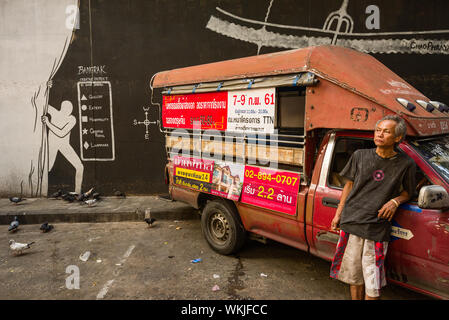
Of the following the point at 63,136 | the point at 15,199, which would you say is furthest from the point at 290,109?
the point at 15,199

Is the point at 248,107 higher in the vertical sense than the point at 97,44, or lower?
lower

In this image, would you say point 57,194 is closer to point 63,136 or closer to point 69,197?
point 69,197

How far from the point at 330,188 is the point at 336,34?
5.02 metres

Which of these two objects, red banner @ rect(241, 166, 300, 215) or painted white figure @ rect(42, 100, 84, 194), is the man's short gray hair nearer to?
red banner @ rect(241, 166, 300, 215)

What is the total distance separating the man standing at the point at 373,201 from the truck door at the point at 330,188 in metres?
0.30

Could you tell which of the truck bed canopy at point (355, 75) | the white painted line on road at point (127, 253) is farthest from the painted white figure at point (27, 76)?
the truck bed canopy at point (355, 75)

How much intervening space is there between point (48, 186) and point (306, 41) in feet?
23.8

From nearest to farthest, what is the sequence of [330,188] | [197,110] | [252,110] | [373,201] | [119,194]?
[373,201] < [330,188] < [252,110] < [197,110] < [119,194]

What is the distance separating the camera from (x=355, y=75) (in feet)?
10.5

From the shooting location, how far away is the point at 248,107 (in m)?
4.13

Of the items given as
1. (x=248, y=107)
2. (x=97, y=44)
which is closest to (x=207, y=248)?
(x=248, y=107)

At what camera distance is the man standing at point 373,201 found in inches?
106

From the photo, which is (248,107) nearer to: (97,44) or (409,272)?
(409,272)
